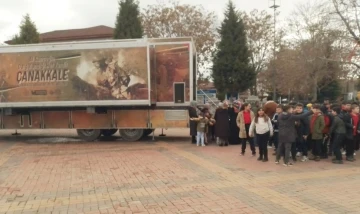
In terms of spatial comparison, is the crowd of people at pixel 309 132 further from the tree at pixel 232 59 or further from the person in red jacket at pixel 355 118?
the tree at pixel 232 59

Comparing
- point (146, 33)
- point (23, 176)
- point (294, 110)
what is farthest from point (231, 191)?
point (146, 33)

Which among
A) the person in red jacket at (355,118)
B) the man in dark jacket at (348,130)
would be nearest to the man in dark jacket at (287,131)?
the man in dark jacket at (348,130)

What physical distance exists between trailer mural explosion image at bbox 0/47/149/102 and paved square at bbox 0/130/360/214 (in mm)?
2731

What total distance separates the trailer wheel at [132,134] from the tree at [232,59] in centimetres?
2241

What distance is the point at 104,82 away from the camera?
43.0 ft

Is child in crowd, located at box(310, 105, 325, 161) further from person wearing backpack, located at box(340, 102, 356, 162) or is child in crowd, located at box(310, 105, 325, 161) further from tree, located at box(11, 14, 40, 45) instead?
tree, located at box(11, 14, 40, 45)

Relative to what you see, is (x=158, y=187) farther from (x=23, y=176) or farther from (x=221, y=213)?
(x=23, y=176)

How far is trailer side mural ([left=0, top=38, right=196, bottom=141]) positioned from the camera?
1300 cm

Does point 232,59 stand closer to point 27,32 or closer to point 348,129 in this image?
point 27,32

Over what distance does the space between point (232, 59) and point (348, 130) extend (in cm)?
2673

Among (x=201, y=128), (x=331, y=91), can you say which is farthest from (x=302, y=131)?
(x=331, y=91)

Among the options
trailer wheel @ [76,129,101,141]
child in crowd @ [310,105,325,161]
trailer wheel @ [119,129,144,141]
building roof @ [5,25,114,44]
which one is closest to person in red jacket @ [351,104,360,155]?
child in crowd @ [310,105,325,161]

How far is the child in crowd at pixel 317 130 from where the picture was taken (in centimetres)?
923

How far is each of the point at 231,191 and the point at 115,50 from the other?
26.3 feet
